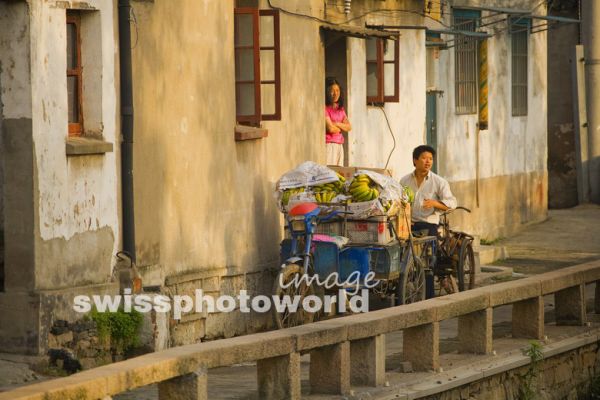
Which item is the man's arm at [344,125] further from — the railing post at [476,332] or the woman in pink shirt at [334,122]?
the railing post at [476,332]

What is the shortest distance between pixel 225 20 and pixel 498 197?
29.8ft

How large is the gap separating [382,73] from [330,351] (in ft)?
27.1

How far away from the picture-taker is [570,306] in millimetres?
14172

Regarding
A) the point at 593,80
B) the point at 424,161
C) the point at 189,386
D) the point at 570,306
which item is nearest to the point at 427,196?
the point at 424,161

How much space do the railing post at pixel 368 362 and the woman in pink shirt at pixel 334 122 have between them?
6548 mm

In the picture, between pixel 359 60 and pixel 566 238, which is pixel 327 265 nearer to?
pixel 359 60

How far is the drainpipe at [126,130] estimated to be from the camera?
13.1m

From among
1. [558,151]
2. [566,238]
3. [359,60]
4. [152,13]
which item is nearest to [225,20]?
[152,13]

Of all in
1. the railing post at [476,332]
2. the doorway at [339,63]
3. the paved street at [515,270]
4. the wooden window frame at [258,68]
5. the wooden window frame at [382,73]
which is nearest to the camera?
the paved street at [515,270]

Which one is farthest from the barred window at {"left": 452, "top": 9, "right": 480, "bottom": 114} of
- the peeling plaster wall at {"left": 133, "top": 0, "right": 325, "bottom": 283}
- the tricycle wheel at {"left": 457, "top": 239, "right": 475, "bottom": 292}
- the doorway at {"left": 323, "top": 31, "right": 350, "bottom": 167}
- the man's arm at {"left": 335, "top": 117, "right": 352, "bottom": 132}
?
the peeling plaster wall at {"left": 133, "top": 0, "right": 325, "bottom": 283}

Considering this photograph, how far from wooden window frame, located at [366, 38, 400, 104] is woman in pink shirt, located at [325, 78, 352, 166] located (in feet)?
3.03

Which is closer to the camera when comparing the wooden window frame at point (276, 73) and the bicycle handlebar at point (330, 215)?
the bicycle handlebar at point (330, 215)

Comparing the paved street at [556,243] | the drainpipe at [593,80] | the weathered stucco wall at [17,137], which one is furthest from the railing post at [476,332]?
the drainpipe at [593,80]

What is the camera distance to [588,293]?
1822cm
